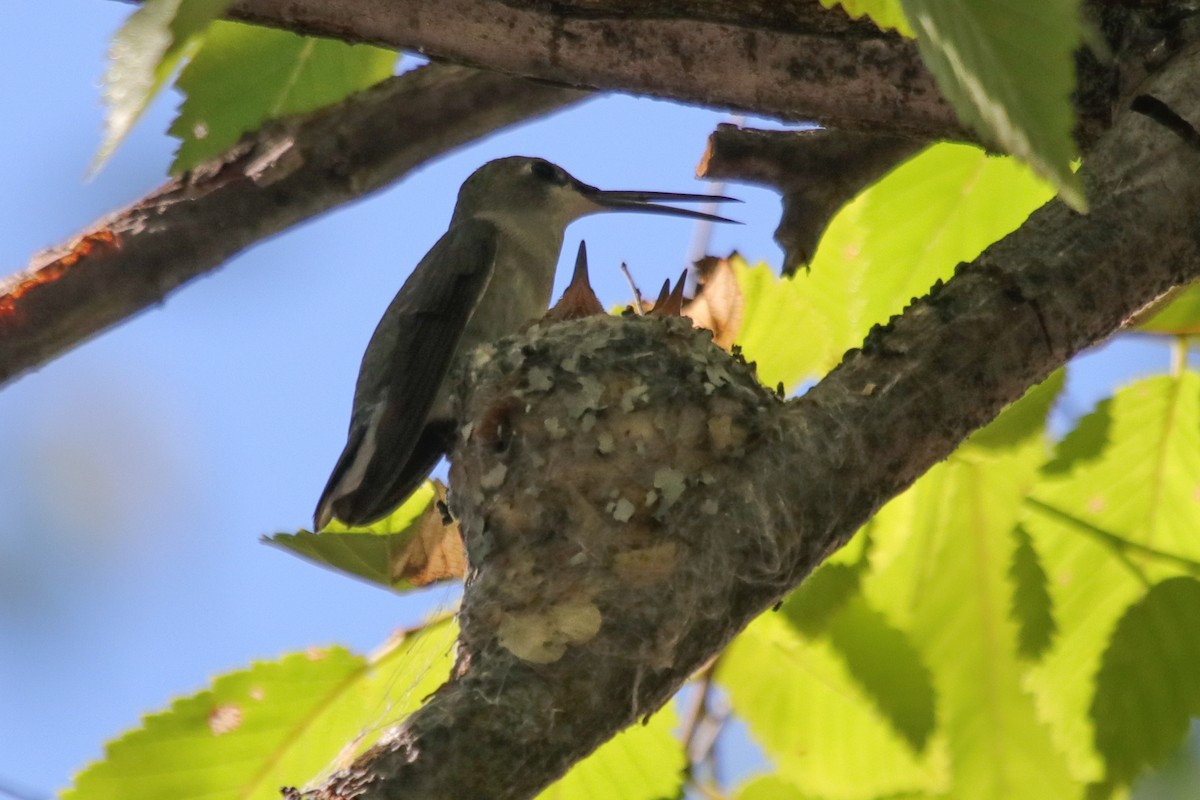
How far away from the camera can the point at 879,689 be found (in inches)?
126

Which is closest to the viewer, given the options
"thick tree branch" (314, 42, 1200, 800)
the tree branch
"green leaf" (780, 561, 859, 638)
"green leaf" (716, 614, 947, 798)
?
"thick tree branch" (314, 42, 1200, 800)

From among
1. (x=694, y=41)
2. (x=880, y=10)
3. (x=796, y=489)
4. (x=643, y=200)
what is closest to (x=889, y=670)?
(x=796, y=489)

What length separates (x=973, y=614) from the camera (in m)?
3.20

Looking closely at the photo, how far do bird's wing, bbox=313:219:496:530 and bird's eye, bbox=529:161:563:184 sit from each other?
466 mm

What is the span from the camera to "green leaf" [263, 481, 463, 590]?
118 inches

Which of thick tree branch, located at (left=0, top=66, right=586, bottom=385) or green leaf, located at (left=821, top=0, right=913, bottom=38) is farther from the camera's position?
thick tree branch, located at (left=0, top=66, right=586, bottom=385)

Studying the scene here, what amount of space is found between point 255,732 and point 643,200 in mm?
2557

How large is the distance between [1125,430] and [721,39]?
1.29 m

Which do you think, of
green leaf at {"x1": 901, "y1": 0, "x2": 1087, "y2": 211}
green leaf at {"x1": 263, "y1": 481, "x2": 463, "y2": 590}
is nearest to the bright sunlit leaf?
green leaf at {"x1": 263, "y1": 481, "x2": 463, "y2": 590}

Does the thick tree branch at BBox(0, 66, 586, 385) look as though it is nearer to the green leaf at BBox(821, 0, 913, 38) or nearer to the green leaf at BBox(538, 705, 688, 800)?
the green leaf at BBox(538, 705, 688, 800)

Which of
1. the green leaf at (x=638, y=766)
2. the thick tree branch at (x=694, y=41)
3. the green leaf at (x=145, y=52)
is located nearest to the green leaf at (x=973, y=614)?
the green leaf at (x=638, y=766)

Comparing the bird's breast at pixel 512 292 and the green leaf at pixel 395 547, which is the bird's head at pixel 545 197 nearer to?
the bird's breast at pixel 512 292

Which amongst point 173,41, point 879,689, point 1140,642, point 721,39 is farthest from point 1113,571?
point 173,41

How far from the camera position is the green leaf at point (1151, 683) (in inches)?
108
